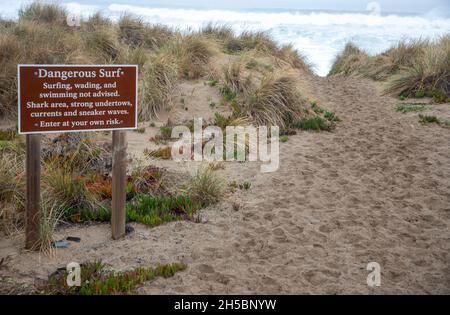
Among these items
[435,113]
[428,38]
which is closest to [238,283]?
[435,113]

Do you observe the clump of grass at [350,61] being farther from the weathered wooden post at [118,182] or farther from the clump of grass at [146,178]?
the weathered wooden post at [118,182]

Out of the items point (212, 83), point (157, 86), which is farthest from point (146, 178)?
point (212, 83)

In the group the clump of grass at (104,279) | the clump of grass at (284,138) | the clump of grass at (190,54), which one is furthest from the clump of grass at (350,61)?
the clump of grass at (104,279)

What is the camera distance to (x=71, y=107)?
4.60m

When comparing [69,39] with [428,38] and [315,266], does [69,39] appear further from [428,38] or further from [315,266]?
[428,38]

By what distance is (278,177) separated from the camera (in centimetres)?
746

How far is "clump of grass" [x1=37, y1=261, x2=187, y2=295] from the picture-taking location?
4027mm

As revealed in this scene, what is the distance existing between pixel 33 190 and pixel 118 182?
2.95ft

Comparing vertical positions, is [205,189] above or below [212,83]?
below

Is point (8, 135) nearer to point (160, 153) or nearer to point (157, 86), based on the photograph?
point (160, 153)

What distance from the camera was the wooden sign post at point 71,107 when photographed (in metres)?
4.38

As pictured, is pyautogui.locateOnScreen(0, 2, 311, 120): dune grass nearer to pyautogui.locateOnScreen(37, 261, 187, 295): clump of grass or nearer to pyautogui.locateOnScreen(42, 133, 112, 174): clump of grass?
pyautogui.locateOnScreen(42, 133, 112, 174): clump of grass
